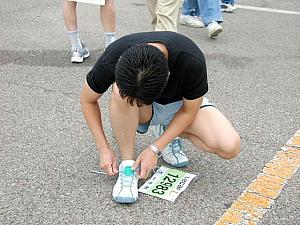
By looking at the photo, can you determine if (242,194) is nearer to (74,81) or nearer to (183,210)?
(183,210)

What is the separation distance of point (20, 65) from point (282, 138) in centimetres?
232

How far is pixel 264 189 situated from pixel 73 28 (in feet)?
7.89

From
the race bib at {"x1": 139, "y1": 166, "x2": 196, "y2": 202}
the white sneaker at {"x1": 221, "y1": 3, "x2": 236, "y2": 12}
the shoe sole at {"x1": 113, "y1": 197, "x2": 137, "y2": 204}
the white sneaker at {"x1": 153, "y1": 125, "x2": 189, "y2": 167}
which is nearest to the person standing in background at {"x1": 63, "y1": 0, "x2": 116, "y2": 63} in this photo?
the white sneaker at {"x1": 153, "y1": 125, "x2": 189, "y2": 167}

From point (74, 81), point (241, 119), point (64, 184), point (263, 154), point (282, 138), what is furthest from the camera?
point (74, 81)

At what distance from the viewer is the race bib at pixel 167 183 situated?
2.61 m

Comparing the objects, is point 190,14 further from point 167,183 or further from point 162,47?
point 162,47

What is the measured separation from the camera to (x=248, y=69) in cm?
462

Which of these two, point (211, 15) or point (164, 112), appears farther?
point (211, 15)

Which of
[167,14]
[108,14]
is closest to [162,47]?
[108,14]

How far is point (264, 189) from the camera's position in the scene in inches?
105

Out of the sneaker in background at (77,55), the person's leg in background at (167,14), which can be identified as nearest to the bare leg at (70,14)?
the sneaker in background at (77,55)

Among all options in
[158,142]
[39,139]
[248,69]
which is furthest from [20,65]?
[158,142]

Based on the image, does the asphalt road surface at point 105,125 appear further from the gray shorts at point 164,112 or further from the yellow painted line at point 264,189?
the gray shorts at point 164,112

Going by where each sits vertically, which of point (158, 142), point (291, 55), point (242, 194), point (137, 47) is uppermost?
point (137, 47)
